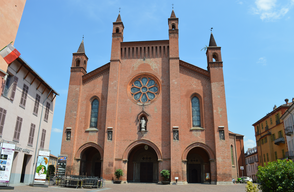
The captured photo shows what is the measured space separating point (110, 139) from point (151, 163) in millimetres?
6011

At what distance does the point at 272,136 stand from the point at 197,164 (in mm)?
20328

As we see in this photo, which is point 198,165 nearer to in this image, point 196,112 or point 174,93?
point 196,112

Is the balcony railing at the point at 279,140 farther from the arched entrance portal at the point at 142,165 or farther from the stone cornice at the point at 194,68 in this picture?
the arched entrance portal at the point at 142,165

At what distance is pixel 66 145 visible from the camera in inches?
1059

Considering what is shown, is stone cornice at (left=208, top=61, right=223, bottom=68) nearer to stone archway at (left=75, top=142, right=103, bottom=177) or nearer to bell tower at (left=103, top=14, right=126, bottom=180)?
bell tower at (left=103, top=14, right=126, bottom=180)

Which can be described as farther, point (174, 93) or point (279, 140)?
point (279, 140)

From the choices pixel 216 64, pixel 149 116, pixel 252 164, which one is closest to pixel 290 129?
pixel 216 64

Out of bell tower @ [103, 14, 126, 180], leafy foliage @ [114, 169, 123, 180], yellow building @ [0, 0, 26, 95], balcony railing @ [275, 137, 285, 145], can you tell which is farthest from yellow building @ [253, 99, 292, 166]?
yellow building @ [0, 0, 26, 95]

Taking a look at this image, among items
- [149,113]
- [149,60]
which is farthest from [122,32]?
[149,113]

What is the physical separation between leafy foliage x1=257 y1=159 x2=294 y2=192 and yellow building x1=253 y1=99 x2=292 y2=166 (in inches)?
1202

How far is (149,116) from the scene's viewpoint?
27.1 m

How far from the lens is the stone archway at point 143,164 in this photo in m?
27.5

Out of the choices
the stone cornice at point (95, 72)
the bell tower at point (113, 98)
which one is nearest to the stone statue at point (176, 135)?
the bell tower at point (113, 98)

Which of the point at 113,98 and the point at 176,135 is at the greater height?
the point at 113,98
